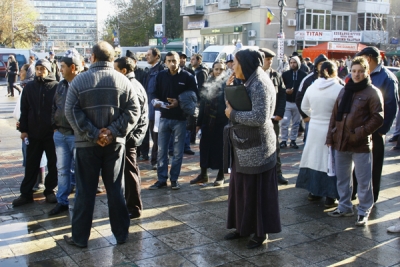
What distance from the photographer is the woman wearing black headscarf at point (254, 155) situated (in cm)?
471

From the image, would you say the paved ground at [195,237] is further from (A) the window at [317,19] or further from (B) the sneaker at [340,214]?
(A) the window at [317,19]

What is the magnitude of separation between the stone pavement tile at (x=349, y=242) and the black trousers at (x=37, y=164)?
3.64 metres

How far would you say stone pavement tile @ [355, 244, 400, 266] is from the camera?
4.57 meters

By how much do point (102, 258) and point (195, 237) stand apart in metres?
1.05

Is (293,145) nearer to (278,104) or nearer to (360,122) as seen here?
(278,104)

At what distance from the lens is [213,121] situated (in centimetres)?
732

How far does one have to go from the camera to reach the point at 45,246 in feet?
16.3

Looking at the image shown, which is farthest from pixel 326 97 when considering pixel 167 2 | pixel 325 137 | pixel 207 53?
pixel 167 2

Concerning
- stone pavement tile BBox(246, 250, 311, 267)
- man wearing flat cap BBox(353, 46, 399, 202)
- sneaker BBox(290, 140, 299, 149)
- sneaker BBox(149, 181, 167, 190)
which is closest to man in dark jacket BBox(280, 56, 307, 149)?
sneaker BBox(290, 140, 299, 149)

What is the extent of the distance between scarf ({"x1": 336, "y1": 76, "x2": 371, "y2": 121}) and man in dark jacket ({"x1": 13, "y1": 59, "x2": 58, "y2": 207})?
3610mm

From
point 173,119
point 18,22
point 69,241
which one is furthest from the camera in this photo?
point 18,22

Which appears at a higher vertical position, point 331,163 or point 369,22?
point 369,22

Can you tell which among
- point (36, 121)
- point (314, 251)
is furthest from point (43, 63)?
point (314, 251)

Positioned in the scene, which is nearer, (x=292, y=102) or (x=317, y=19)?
(x=292, y=102)
